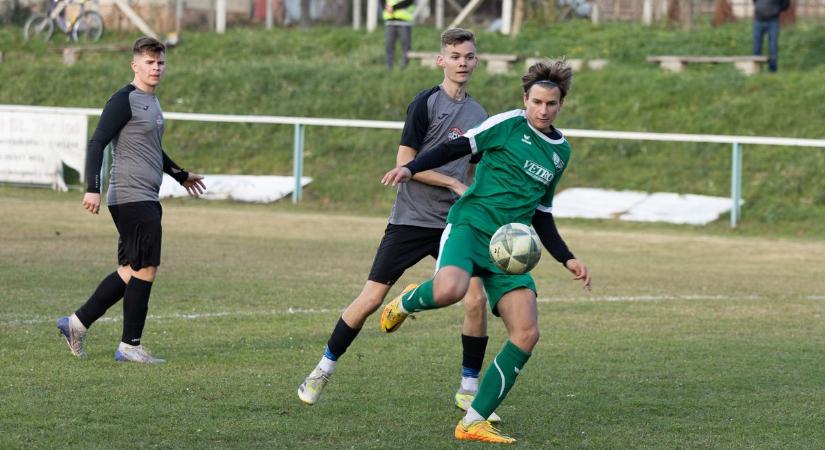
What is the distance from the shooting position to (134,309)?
26.7ft

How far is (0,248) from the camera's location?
14.3 m

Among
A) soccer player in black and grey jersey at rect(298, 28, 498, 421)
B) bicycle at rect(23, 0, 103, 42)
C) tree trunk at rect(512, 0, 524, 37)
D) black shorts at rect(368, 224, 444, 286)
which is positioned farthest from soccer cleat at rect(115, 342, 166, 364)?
bicycle at rect(23, 0, 103, 42)

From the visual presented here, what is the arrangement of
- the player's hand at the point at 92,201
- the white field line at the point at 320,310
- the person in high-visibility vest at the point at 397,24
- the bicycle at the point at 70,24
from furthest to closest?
the bicycle at the point at 70,24, the person in high-visibility vest at the point at 397,24, the white field line at the point at 320,310, the player's hand at the point at 92,201

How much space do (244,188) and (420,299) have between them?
51.4 feet

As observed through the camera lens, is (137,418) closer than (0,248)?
Yes

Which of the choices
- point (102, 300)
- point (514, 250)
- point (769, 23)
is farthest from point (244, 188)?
point (514, 250)

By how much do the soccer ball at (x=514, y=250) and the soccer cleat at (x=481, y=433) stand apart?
0.71 meters

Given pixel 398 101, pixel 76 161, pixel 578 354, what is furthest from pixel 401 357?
pixel 398 101

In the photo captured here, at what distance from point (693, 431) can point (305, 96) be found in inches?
835

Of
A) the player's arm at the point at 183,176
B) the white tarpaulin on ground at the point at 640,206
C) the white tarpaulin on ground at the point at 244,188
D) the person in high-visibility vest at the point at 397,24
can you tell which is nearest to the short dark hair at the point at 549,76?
the player's arm at the point at 183,176

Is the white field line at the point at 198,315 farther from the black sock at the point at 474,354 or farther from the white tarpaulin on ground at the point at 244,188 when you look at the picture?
the white tarpaulin on ground at the point at 244,188

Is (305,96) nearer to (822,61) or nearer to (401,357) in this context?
(822,61)

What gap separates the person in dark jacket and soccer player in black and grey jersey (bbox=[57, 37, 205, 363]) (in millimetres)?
18017

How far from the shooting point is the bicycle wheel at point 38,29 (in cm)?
3325
